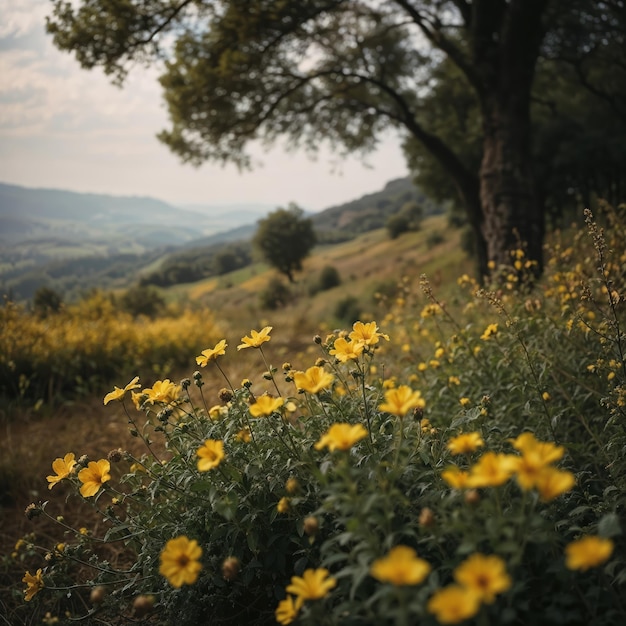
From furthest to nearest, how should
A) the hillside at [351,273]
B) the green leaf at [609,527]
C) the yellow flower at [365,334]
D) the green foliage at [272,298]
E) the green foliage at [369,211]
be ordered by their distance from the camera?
1. the green foliage at [369,211]
2. the hillside at [351,273]
3. the green foliage at [272,298]
4. the yellow flower at [365,334]
5. the green leaf at [609,527]

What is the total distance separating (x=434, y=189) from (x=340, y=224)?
176 ft

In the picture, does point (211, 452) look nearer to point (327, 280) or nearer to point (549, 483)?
point (549, 483)

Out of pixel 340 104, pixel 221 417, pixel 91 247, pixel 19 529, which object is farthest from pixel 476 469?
pixel 91 247

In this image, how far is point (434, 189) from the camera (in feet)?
53.5

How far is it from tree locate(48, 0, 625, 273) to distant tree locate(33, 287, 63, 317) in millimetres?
3605

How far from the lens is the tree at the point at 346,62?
558cm

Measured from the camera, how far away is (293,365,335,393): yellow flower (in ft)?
4.21

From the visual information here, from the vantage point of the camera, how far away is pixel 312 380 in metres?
1.35

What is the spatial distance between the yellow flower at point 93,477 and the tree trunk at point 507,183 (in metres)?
5.04

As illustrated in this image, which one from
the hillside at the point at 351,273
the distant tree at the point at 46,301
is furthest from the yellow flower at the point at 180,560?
the hillside at the point at 351,273

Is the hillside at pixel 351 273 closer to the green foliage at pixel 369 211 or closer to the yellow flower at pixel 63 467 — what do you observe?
the yellow flower at pixel 63 467

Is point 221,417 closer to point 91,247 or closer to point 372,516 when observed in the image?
point 372,516

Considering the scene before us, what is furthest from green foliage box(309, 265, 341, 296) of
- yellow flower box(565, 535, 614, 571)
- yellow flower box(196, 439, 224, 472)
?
yellow flower box(565, 535, 614, 571)

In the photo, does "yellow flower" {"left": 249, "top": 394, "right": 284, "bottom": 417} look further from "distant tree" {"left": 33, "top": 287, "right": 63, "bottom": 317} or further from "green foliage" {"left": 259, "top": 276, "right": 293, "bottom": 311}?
"green foliage" {"left": 259, "top": 276, "right": 293, "bottom": 311}
